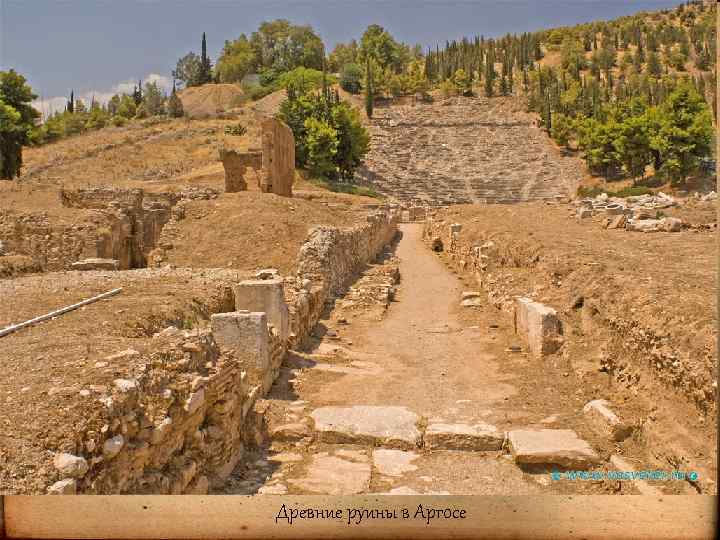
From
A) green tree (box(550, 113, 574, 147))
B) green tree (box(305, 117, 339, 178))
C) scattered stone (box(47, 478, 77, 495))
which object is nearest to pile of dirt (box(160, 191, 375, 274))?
scattered stone (box(47, 478, 77, 495))

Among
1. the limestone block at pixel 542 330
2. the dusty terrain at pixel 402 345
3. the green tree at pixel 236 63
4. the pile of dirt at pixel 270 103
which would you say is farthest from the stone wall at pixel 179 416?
the green tree at pixel 236 63

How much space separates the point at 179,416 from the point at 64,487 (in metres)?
1.47

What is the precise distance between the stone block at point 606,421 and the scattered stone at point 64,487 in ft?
15.9

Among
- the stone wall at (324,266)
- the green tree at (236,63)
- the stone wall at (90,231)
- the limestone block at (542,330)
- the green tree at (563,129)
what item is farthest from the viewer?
the green tree at (236,63)

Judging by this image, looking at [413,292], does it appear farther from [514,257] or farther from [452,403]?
[452,403]

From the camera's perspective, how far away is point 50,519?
3027mm

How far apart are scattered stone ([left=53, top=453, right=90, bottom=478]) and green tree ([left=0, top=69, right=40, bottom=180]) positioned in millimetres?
40023

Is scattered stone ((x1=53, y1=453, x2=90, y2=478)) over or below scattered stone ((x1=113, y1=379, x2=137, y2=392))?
below

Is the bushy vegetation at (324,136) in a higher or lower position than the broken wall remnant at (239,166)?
higher

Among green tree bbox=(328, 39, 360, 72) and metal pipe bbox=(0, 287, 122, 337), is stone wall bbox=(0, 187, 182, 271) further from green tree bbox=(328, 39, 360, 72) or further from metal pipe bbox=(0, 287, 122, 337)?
green tree bbox=(328, 39, 360, 72)

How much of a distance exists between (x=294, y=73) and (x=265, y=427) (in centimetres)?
7969
